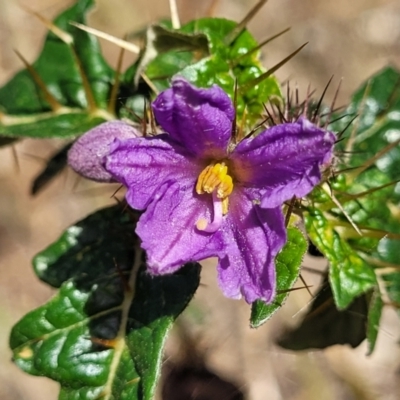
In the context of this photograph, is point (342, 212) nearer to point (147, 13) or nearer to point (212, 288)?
point (212, 288)

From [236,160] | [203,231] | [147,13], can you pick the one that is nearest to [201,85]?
[236,160]

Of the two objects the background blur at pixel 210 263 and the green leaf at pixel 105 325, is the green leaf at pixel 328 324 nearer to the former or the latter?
the green leaf at pixel 105 325

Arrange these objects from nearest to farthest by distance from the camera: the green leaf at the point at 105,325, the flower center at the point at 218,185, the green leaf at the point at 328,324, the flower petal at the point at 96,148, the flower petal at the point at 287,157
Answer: the flower petal at the point at 287,157, the flower center at the point at 218,185, the flower petal at the point at 96,148, the green leaf at the point at 105,325, the green leaf at the point at 328,324

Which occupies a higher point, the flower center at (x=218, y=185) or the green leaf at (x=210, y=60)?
the green leaf at (x=210, y=60)

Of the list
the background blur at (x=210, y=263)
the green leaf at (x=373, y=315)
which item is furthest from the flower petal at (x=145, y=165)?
the background blur at (x=210, y=263)

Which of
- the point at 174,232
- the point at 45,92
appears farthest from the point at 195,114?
the point at 45,92

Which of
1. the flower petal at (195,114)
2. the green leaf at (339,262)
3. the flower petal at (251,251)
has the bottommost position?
the green leaf at (339,262)

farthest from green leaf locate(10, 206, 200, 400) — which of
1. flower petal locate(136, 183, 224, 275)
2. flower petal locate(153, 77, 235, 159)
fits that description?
flower petal locate(153, 77, 235, 159)
